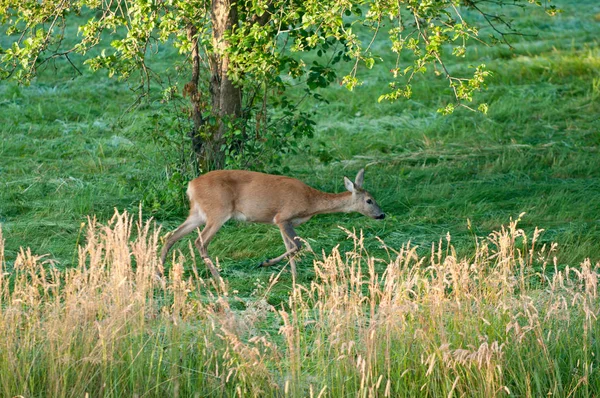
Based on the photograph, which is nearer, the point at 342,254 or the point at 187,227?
the point at 342,254

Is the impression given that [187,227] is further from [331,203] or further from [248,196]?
[331,203]

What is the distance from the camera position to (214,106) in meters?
11.6

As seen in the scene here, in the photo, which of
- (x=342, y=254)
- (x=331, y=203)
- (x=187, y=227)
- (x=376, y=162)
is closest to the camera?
Answer: (x=342, y=254)

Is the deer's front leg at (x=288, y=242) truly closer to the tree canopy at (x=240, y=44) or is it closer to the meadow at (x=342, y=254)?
the meadow at (x=342, y=254)

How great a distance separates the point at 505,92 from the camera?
1792cm

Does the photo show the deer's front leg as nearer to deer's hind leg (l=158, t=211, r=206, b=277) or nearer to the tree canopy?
deer's hind leg (l=158, t=211, r=206, b=277)

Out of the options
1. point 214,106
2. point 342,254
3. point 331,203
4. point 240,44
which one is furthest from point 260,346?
point 214,106

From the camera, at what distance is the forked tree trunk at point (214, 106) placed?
1120 cm

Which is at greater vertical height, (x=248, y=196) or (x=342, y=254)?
(x=248, y=196)

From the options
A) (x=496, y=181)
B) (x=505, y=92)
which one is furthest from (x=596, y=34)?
(x=496, y=181)

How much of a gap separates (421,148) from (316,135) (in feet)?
5.75

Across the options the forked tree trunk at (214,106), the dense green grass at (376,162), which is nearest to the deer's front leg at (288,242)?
the dense green grass at (376,162)

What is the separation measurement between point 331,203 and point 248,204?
0.98 metres

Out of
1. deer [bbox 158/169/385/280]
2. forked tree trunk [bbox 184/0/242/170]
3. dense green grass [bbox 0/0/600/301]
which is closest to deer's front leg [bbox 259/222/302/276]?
deer [bbox 158/169/385/280]
